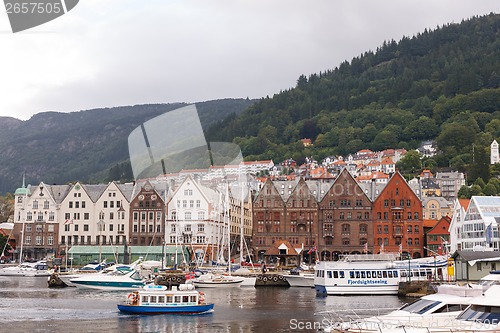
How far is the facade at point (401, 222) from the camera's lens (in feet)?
345

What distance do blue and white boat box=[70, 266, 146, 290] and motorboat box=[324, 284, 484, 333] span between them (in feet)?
143

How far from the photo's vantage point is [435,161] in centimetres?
19438

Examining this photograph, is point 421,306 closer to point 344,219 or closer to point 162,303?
point 162,303

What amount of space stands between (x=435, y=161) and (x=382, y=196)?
310 ft

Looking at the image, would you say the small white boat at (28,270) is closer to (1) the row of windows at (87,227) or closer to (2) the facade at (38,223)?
(2) the facade at (38,223)

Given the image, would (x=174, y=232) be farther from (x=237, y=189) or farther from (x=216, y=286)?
(x=216, y=286)

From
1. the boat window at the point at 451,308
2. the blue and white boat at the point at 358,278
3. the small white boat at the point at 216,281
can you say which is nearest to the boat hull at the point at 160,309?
the blue and white boat at the point at 358,278

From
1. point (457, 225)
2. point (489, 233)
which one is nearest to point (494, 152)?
point (457, 225)

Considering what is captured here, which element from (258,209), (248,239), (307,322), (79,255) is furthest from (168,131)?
(248,239)

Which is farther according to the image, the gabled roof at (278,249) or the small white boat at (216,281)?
the gabled roof at (278,249)

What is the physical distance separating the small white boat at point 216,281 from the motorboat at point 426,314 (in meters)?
44.1

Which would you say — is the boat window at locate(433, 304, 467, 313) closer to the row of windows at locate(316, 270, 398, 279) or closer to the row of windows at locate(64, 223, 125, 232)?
the row of windows at locate(316, 270, 398, 279)

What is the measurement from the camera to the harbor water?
41.1 m

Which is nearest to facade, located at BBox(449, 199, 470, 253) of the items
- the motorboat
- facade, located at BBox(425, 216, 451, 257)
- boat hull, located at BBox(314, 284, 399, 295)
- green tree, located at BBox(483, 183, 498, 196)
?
facade, located at BBox(425, 216, 451, 257)
